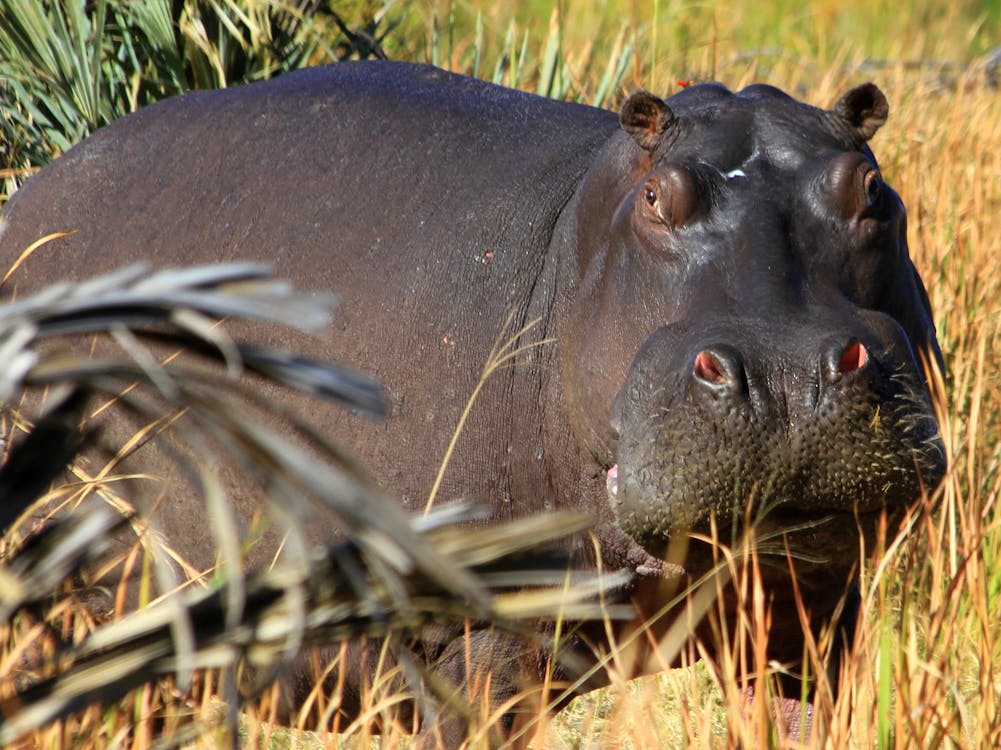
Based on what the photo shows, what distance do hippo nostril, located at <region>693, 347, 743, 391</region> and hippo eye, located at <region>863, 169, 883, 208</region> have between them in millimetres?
474

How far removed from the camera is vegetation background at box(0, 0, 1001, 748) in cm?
213

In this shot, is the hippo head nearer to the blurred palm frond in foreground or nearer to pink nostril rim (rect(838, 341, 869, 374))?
pink nostril rim (rect(838, 341, 869, 374))

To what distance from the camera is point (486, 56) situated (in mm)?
5648

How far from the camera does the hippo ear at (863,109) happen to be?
279 centimetres

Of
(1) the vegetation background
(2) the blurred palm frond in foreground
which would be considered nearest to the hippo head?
(1) the vegetation background

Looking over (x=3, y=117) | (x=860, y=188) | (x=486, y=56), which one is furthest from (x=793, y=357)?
(x=486, y=56)

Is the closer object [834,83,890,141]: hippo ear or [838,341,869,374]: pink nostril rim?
[838,341,869,374]: pink nostril rim

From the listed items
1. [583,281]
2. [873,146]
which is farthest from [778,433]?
[873,146]

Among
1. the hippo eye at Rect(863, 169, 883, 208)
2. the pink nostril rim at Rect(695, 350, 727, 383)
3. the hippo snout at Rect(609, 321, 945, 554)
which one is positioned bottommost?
the hippo snout at Rect(609, 321, 945, 554)

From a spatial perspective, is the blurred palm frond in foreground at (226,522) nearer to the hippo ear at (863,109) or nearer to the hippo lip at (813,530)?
the hippo lip at (813,530)

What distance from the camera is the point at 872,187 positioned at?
262 centimetres

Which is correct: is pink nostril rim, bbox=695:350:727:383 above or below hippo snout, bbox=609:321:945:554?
above

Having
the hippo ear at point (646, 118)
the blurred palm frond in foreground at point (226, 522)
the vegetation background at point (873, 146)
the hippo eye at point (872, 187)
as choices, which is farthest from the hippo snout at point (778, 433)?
the blurred palm frond in foreground at point (226, 522)

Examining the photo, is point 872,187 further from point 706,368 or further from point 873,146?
point 873,146
